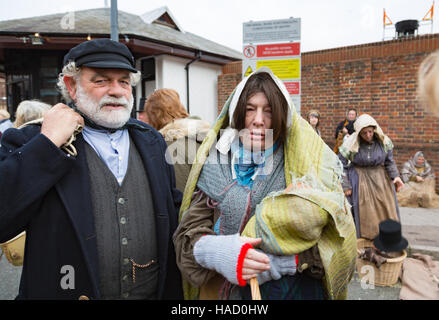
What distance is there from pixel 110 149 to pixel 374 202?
401 centimetres

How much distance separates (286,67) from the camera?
14.0 feet

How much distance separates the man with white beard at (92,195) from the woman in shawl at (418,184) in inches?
261

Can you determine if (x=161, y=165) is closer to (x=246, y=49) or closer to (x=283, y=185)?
(x=283, y=185)

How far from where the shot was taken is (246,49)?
436cm

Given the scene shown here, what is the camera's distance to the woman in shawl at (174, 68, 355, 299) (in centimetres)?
128

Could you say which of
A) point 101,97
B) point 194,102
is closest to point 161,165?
point 101,97

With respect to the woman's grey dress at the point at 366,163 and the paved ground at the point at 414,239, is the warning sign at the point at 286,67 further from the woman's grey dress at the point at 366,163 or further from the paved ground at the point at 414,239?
the paved ground at the point at 414,239

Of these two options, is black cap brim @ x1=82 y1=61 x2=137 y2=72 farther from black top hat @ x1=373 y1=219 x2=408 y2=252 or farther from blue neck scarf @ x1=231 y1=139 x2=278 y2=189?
black top hat @ x1=373 y1=219 x2=408 y2=252

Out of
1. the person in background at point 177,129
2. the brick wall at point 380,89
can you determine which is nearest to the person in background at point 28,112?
the person in background at point 177,129

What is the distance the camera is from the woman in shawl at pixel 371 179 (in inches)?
172

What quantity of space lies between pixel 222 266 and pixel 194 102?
29.9 feet

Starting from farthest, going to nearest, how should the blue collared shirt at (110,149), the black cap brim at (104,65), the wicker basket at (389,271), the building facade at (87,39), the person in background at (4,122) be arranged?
the building facade at (87,39) → the person in background at (4,122) → the wicker basket at (389,271) → the blue collared shirt at (110,149) → the black cap brim at (104,65)

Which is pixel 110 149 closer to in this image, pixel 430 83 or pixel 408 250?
pixel 430 83

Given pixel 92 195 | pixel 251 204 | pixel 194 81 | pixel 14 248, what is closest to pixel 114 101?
pixel 92 195
